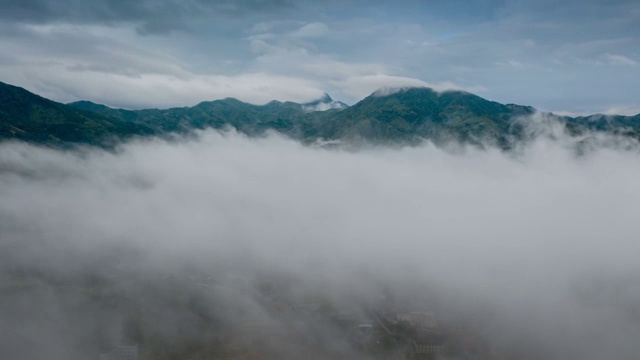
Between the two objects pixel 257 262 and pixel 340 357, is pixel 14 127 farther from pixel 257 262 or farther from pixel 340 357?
pixel 340 357

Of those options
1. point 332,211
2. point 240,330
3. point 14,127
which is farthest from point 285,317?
point 14,127

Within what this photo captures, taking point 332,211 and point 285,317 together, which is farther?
point 332,211

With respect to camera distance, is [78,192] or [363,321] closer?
[363,321]

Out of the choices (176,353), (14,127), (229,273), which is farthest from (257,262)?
(14,127)

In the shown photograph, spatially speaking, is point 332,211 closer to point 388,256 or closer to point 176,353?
point 388,256

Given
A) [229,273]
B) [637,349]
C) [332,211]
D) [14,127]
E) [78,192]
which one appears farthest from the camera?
[14,127]

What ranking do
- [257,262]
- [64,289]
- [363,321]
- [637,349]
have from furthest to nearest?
[257,262] → [64,289] → [363,321] → [637,349]

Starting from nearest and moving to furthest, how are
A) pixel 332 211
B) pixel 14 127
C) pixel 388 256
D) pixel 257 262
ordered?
1. pixel 257 262
2. pixel 388 256
3. pixel 332 211
4. pixel 14 127

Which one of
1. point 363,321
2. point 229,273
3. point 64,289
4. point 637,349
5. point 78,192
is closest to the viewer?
point 637,349

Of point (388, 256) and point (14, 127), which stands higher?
point (14, 127)
